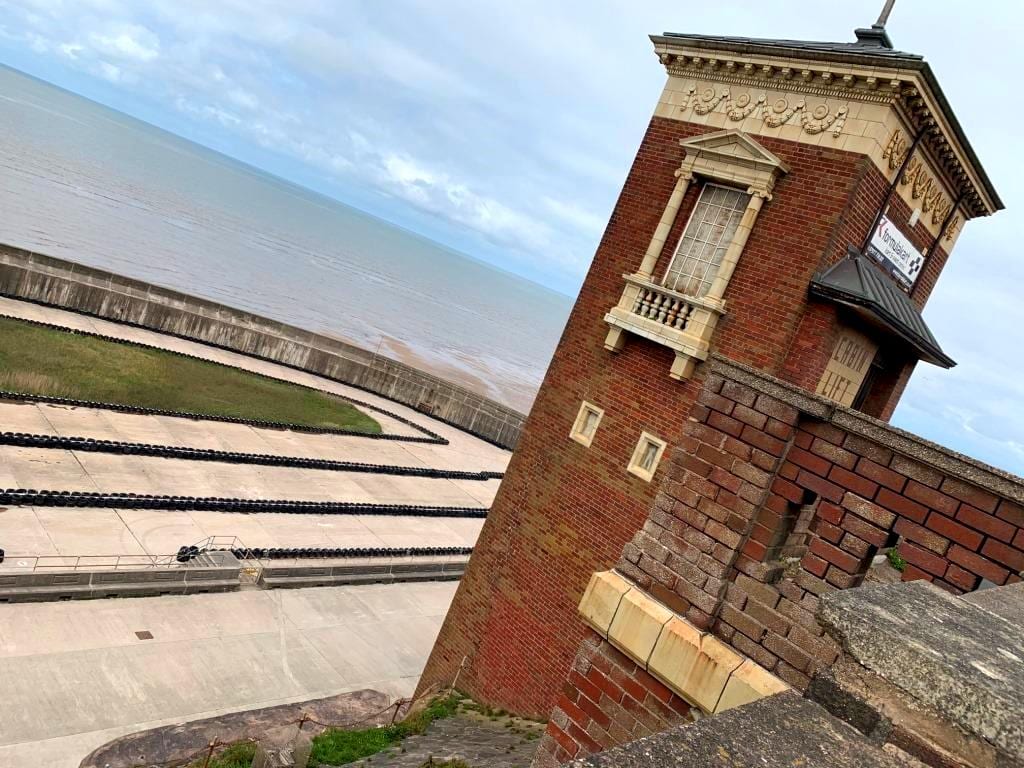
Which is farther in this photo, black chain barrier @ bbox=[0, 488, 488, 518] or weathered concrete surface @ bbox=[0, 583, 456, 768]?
black chain barrier @ bbox=[0, 488, 488, 518]

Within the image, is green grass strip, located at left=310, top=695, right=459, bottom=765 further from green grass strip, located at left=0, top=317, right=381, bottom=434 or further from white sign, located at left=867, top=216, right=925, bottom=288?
green grass strip, located at left=0, top=317, right=381, bottom=434

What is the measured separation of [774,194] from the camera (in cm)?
1334

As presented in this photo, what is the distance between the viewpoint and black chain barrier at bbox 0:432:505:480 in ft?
79.5

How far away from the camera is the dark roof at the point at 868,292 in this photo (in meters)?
12.2

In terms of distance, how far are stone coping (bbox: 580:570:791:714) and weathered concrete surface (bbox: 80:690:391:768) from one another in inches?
417

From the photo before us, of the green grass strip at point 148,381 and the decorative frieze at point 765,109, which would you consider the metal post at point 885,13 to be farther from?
the green grass strip at point 148,381

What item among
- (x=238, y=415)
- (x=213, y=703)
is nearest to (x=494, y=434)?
(x=238, y=415)

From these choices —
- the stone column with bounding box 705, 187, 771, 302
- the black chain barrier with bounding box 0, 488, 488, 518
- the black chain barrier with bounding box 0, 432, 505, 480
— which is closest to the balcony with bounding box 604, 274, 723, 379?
the stone column with bounding box 705, 187, 771, 302

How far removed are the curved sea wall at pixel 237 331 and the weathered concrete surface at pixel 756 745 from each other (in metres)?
45.5

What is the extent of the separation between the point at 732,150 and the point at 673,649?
1111 cm

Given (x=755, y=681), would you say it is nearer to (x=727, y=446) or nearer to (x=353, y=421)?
(x=727, y=446)

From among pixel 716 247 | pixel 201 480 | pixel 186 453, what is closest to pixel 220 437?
pixel 186 453

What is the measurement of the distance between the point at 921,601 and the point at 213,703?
16.0 meters

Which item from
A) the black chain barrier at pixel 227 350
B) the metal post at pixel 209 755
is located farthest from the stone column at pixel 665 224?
the black chain barrier at pixel 227 350
